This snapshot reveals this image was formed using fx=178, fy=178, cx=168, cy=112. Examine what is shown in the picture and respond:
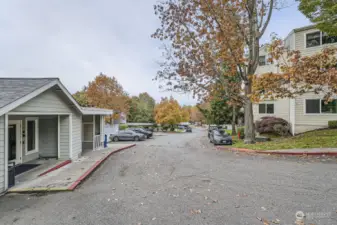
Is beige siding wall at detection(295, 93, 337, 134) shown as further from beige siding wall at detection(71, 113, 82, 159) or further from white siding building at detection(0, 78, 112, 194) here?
beige siding wall at detection(71, 113, 82, 159)

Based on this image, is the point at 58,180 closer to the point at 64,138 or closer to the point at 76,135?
the point at 64,138

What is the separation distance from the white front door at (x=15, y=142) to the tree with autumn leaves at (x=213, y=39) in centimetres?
966

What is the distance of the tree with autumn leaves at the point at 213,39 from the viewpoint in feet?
38.7

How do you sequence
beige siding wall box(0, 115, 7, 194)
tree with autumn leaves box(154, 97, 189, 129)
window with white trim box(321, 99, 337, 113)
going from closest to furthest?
beige siding wall box(0, 115, 7, 194)
window with white trim box(321, 99, 337, 113)
tree with autumn leaves box(154, 97, 189, 129)

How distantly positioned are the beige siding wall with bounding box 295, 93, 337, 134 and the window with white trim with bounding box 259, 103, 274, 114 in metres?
3.42

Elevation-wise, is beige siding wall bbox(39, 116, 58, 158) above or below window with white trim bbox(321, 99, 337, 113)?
below

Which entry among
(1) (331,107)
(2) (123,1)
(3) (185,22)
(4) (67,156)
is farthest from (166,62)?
(1) (331,107)

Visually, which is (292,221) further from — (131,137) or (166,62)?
(131,137)

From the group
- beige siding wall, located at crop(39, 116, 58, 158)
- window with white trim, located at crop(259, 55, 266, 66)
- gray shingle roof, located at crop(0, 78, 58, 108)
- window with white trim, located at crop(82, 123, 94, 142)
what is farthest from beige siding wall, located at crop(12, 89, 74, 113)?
window with white trim, located at crop(259, 55, 266, 66)

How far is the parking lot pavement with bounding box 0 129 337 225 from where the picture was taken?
345 cm

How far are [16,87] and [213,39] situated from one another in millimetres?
11697

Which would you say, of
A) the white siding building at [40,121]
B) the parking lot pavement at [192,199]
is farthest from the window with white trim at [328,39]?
the white siding building at [40,121]

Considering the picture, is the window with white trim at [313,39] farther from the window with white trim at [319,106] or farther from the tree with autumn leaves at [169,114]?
the tree with autumn leaves at [169,114]

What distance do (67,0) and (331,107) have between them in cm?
2201
